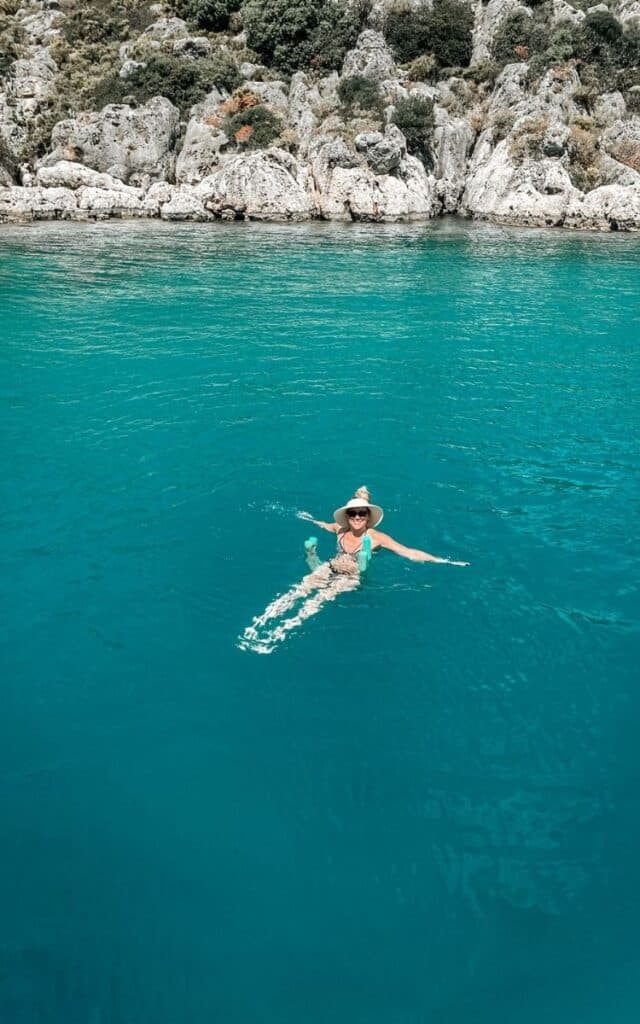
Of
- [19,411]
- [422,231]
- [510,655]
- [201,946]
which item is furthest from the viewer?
[422,231]

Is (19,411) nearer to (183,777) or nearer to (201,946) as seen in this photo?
(183,777)

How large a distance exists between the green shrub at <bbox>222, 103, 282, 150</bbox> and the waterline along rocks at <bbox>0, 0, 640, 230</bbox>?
0.16 m

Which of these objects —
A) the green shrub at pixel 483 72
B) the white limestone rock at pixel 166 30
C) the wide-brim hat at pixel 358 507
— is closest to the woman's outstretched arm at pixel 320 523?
the wide-brim hat at pixel 358 507

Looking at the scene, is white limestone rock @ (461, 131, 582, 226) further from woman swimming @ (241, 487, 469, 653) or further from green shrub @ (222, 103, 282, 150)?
woman swimming @ (241, 487, 469, 653)

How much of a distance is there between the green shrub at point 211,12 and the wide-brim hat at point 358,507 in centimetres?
7773

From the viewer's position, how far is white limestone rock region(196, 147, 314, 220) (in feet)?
162

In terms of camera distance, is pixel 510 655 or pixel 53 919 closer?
pixel 53 919

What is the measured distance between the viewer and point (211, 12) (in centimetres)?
6662

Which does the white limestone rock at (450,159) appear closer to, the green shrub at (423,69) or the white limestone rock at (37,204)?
the green shrub at (423,69)

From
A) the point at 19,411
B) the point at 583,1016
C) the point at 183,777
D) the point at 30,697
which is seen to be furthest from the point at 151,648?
the point at 19,411

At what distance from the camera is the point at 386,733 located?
690 centimetres

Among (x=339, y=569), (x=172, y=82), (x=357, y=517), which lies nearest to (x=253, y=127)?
(x=172, y=82)

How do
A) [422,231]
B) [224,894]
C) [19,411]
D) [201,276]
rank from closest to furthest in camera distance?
[224,894] → [19,411] → [201,276] → [422,231]

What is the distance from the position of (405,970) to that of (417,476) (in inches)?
332
